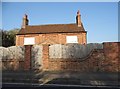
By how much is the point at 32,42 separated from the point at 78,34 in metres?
9.21

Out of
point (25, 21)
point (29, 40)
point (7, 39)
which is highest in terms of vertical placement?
point (25, 21)

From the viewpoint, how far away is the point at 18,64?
53.4ft

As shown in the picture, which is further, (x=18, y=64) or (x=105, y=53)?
(x=18, y=64)

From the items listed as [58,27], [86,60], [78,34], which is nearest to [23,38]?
[58,27]

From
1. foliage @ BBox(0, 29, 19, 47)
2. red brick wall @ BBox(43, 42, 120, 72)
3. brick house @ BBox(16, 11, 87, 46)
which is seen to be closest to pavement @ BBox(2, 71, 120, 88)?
red brick wall @ BBox(43, 42, 120, 72)

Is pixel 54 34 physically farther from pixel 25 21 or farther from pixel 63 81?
pixel 63 81

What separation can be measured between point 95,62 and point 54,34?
84.1ft

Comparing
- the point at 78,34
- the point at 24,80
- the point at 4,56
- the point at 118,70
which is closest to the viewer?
the point at 24,80

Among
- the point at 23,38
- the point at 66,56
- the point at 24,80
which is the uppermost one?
the point at 23,38

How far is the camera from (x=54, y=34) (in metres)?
40.5

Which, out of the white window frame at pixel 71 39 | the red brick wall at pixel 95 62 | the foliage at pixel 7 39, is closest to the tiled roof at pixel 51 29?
the white window frame at pixel 71 39

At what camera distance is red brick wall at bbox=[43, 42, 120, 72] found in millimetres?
15047

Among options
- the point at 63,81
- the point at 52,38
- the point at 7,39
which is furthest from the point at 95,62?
the point at 7,39

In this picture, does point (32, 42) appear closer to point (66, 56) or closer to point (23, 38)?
point (23, 38)
